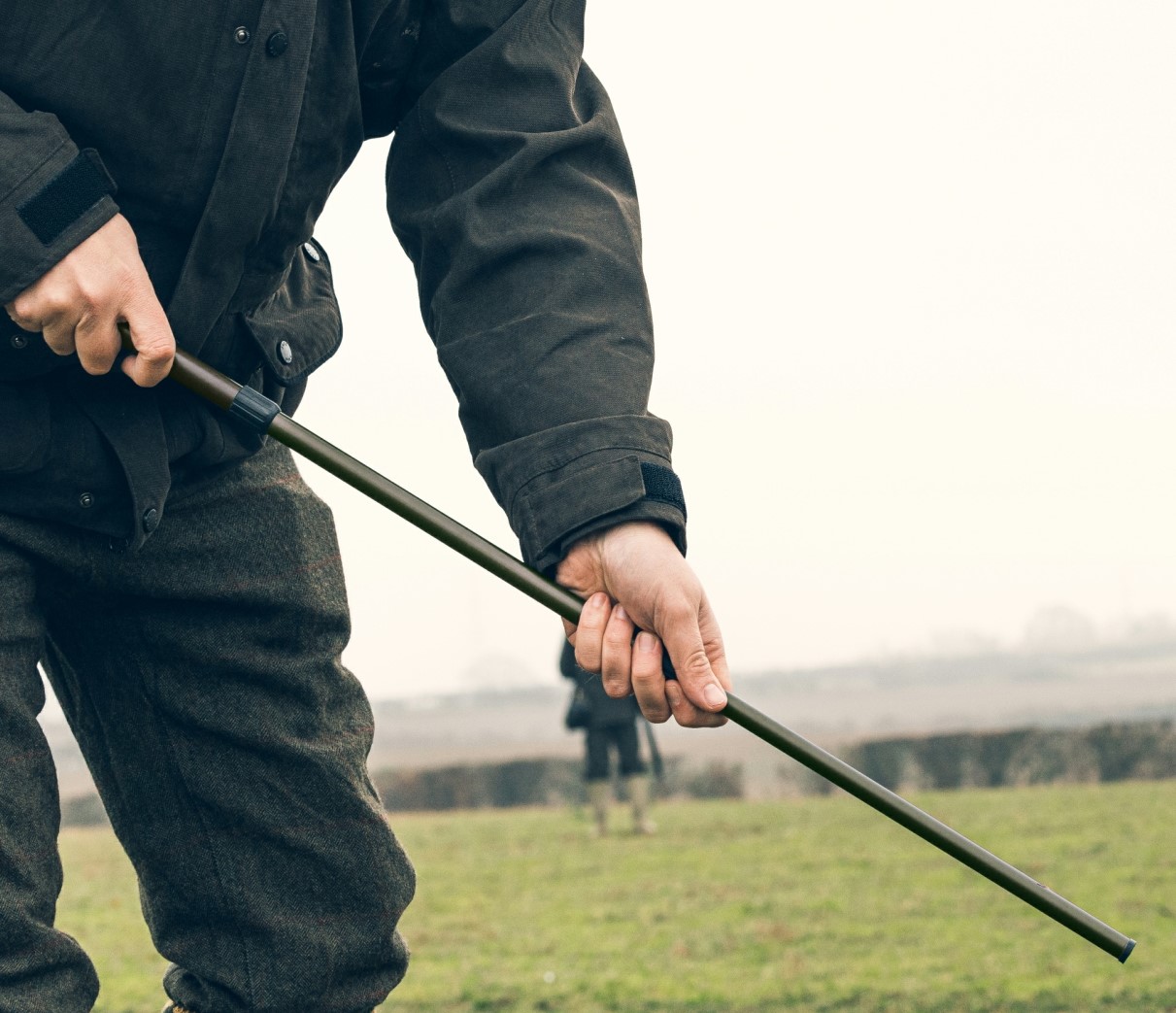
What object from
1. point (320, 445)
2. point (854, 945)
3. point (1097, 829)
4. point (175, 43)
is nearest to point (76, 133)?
point (175, 43)

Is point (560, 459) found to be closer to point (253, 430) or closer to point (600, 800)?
point (253, 430)

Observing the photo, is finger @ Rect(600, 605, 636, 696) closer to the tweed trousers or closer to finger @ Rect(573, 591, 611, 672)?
finger @ Rect(573, 591, 611, 672)

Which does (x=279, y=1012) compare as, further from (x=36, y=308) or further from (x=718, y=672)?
(x=36, y=308)

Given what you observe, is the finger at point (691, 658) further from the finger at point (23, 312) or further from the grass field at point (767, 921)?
the grass field at point (767, 921)

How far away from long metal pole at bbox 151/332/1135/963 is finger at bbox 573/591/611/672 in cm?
3

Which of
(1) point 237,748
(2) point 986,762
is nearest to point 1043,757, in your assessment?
(2) point 986,762

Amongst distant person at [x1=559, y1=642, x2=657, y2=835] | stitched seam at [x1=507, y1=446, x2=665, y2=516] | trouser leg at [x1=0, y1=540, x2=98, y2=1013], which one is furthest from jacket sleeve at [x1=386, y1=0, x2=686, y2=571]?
distant person at [x1=559, y1=642, x2=657, y2=835]

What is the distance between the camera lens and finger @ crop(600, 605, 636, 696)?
1.94 m

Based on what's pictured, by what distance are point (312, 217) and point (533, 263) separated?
1.02ft

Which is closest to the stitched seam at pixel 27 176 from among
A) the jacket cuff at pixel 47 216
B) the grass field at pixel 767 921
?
the jacket cuff at pixel 47 216

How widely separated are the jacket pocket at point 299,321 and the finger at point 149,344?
222 mm

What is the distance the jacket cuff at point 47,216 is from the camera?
5.87 feet

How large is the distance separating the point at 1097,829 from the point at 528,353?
28.2 ft

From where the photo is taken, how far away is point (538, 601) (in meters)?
2.01
